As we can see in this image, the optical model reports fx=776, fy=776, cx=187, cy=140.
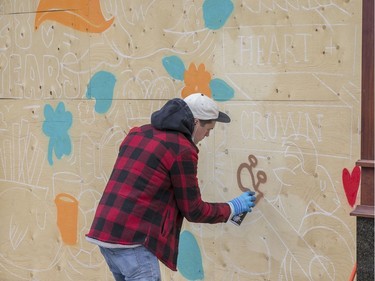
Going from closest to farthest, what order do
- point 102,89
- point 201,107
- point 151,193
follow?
point 151,193 < point 201,107 < point 102,89

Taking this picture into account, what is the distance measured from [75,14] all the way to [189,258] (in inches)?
80.6

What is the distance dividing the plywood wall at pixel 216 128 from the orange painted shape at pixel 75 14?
0.01 m

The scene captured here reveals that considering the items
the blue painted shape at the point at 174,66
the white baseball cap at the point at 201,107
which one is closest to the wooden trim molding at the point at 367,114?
the white baseball cap at the point at 201,107

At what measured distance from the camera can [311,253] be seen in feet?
16.6

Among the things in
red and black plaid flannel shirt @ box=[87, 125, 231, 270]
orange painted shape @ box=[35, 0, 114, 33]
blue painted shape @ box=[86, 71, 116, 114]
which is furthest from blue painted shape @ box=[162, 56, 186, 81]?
red and black plaid flannel shirt @ box=[87, 125, 231, 270]

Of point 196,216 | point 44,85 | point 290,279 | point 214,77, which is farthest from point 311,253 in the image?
point 44,85

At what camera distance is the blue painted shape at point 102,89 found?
582 cm

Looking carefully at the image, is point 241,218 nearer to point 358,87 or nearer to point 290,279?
point 290,279

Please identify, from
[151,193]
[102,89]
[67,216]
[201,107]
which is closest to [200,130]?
[201,107]

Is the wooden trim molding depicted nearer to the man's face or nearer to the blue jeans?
the man's face

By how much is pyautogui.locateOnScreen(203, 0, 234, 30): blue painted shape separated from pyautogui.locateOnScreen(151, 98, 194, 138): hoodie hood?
1.01 metres

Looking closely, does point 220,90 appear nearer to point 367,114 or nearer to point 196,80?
point 196,80

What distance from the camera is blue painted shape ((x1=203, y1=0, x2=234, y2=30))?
17.2ft

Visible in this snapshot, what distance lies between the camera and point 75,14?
596 centimetres
